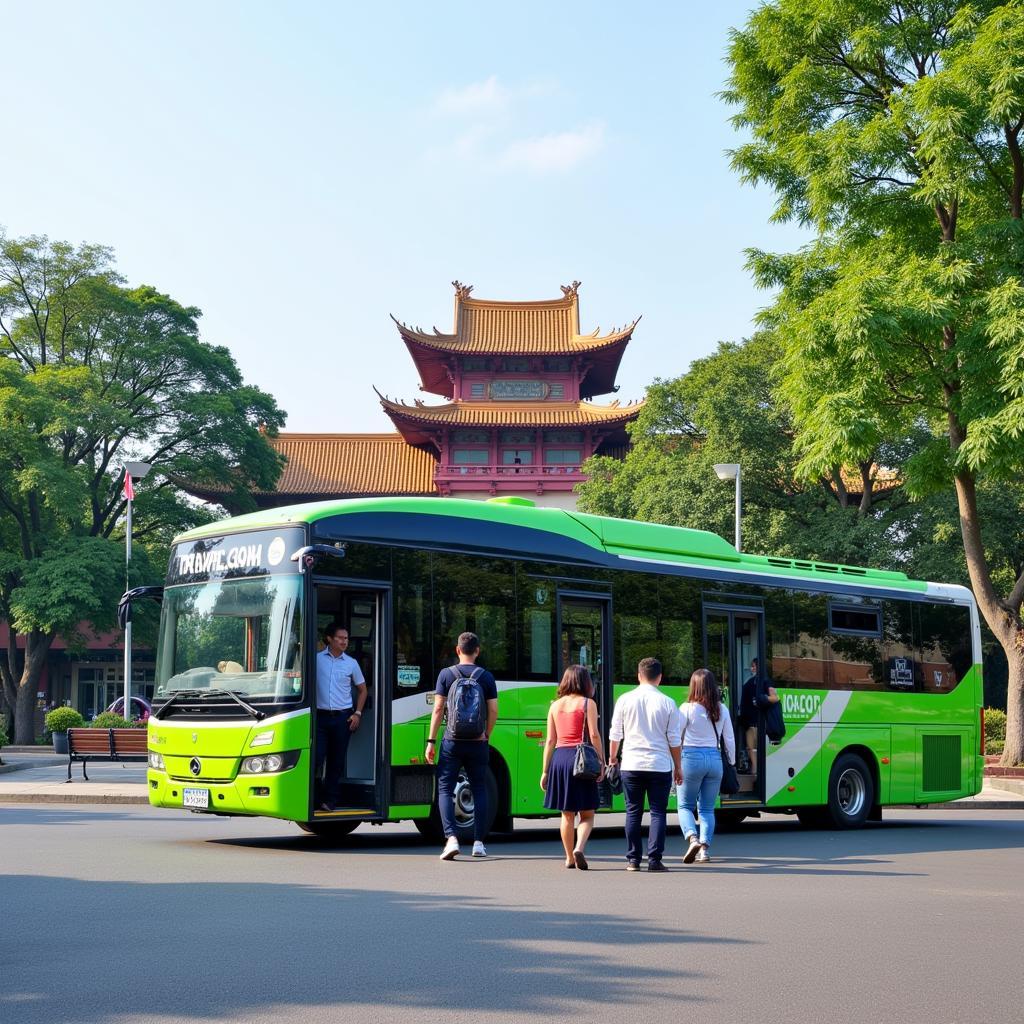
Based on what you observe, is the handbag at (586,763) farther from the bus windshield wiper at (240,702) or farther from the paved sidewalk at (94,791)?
the paved sidewalk at (94,791)

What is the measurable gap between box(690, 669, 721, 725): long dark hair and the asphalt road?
1239mm

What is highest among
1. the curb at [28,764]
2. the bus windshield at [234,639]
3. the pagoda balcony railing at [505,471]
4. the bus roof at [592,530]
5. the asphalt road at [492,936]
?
the pagoda balcony railing at [505,471]

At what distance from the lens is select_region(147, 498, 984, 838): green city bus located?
11531 mm

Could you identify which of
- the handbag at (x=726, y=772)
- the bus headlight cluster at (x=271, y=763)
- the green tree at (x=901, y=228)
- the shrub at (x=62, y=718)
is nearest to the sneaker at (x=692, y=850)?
the handbag at (x=726, y=772)

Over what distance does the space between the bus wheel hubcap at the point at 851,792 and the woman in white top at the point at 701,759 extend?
4543mm

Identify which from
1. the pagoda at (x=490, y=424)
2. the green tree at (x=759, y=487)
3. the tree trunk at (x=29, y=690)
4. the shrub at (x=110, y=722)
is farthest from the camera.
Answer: the pagoda at (x=490, y=424)

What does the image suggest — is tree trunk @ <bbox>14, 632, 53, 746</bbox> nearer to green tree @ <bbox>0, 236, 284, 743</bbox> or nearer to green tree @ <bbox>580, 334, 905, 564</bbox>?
green tree @ <bbox>0, 236, 284, 743</bbox>

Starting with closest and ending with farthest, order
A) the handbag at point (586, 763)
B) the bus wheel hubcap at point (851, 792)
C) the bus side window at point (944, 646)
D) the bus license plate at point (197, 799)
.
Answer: the handbag at point (586, 763), the bus license plate at point (197, 799), the bus wheel hubcap at point (851, 792), the bus side window at point (944, 646)

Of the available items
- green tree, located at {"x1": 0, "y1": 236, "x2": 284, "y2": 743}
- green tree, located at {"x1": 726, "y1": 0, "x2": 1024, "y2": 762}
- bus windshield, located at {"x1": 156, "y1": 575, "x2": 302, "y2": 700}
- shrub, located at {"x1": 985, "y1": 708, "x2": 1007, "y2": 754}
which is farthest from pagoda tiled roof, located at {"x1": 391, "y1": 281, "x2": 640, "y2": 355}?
bus windshield, located at {"x1": 156, "y1": 575, "x2": 302, "y2": 700}

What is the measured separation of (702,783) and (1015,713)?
13.4 metres

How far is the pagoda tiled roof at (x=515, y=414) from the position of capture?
5162cm

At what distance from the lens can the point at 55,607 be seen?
3850cm

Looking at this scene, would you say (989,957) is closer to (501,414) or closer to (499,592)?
(499,592)

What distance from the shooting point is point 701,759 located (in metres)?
11.4
